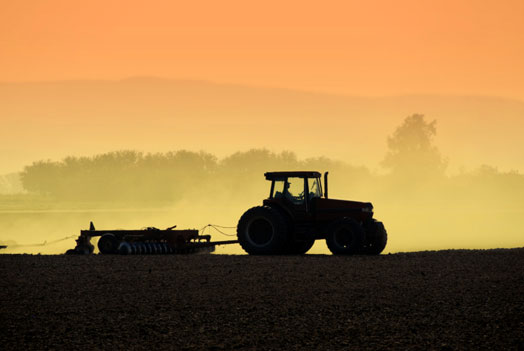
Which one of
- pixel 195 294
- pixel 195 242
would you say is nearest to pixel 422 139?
pixel 195 242

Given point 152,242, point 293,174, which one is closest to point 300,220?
point 293,174

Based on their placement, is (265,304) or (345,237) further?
(345,237)

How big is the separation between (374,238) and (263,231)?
3.91 meters

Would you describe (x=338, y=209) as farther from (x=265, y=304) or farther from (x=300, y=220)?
(x=265, y=304)

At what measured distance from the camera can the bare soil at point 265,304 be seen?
1376 cm

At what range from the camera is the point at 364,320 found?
15219 mm

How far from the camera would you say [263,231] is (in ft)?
95.1

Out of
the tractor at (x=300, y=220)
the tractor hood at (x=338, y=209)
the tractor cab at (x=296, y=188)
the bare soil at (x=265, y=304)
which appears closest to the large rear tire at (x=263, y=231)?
the tractor at (x=300, y=220)

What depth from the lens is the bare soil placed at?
13.8 metres

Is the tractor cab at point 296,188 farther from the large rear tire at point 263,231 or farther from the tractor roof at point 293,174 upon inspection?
the large rear tire at point 263,231

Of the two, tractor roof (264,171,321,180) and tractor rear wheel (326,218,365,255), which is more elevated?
tractor roof (264,171,321,180)

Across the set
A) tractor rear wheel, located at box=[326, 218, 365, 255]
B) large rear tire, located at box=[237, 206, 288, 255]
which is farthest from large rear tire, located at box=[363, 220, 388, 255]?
large rear tire, located at box=[237, 206, 288, 255]

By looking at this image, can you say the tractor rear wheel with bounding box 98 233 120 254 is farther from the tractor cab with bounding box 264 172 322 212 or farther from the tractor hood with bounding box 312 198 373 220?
the tractor hood with bounding box 312 198 373 220

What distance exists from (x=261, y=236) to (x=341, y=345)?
52.2ft
